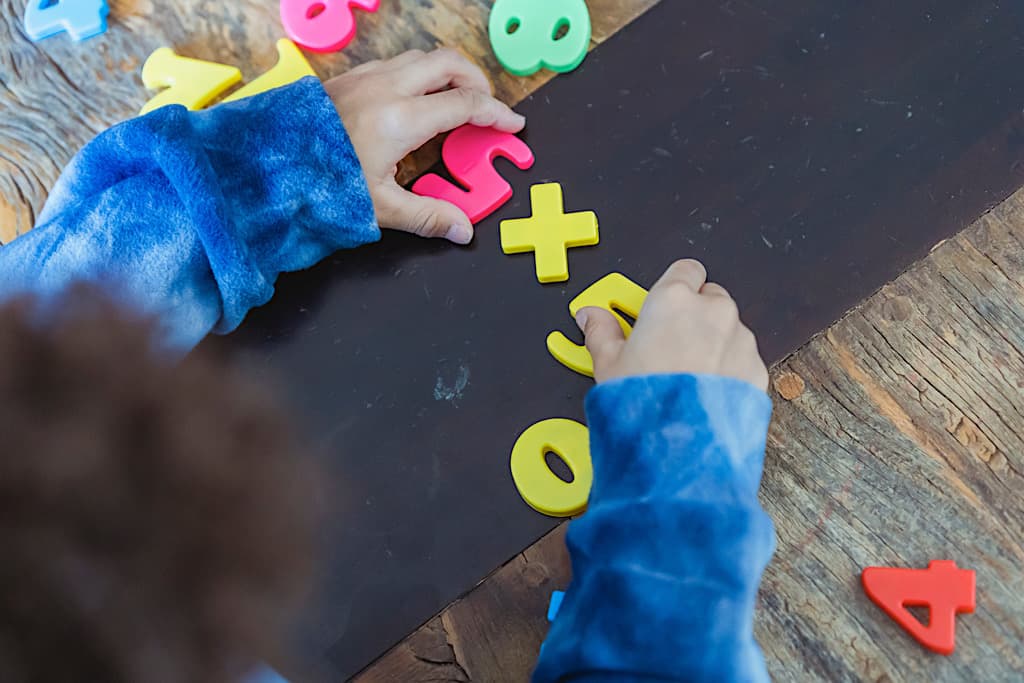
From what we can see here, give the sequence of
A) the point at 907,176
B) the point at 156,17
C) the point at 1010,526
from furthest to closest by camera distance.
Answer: the point at 156,17
the point at 907,176
the point at 1010,526

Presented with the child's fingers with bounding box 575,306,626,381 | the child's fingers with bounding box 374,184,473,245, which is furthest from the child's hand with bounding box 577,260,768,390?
the child's fingers with bounding box 374,184,473,245

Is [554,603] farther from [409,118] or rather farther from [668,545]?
[409,118]

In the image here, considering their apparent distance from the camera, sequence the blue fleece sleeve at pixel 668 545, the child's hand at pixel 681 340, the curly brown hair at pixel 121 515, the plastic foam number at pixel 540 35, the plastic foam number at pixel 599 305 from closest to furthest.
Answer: the curly brown hair at pixel 121 515 → the blue fleece sleeve at pixel 668 545 → the child's hand at pixel 681 340 → the plastic foam number at pixel 599 305 → the plastic foam number at pixel 540 35

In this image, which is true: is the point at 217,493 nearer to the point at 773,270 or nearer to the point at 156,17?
the point at 773,270

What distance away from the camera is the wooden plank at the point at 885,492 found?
75cm

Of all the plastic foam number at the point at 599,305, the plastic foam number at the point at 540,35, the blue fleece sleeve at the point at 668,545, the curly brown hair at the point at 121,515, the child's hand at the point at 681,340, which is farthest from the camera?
the plastic foam number at the point at 540,35

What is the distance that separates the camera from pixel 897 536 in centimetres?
77

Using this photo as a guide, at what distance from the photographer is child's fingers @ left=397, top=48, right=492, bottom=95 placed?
911 millimetres

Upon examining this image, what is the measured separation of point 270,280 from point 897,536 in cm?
64

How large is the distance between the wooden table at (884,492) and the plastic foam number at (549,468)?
4cm

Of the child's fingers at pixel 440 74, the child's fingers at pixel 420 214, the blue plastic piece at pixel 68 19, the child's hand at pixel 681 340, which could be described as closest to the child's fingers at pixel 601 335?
the child's hand at pixel 681 340

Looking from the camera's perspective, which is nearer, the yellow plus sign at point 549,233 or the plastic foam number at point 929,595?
the plastic foam number at point 929,595

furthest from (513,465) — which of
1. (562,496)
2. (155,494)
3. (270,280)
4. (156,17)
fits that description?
(156,17)

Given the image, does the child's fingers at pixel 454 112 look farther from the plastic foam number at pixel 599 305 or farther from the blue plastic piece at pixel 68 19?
the blue plastic piece at pixel 68 19
